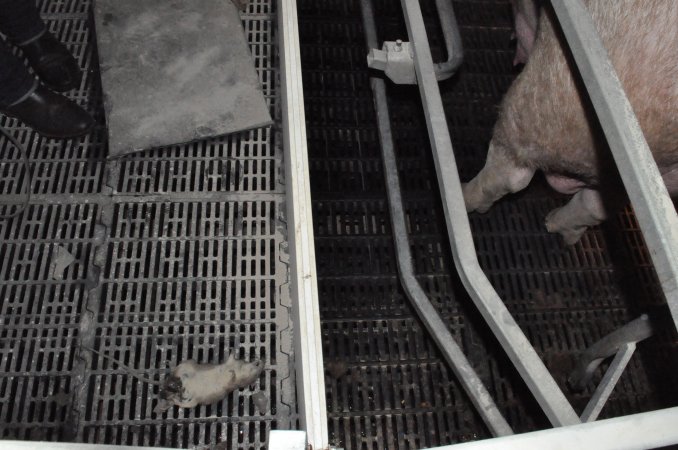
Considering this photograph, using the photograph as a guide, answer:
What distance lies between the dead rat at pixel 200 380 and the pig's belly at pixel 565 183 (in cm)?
103

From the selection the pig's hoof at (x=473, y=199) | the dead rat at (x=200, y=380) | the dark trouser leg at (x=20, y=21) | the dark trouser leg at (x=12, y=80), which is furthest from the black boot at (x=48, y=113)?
the pig's hoof at (x=473, y=199)

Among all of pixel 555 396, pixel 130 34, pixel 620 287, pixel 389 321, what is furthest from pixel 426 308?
pixel 130 34

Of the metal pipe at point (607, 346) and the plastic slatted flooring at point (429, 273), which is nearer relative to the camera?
the metal pipe at point (607, 346)

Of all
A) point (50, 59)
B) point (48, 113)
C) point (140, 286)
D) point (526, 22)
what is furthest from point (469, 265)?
point (50, 59)

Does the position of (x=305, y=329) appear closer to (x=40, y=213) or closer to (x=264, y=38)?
(x=40, y=213)

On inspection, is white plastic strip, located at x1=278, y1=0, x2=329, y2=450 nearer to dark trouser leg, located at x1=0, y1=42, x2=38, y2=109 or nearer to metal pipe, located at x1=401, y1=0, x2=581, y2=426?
metal pipe, located at x1=401, y1=0, x2=581, y2=426

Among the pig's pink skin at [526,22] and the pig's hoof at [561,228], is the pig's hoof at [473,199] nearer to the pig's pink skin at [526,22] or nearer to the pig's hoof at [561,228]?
the pig's hoof at [561,228]

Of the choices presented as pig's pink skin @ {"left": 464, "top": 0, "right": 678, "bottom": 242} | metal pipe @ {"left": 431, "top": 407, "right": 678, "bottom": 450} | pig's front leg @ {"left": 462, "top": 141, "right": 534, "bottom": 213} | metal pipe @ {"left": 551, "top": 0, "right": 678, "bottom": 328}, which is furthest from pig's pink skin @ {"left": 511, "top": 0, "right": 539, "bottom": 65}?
metal pipe @ {"left": 431, "top": 407, "right": 678, "bottom": 450}

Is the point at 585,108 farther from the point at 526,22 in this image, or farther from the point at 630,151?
the point at 526,22

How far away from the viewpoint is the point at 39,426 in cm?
129

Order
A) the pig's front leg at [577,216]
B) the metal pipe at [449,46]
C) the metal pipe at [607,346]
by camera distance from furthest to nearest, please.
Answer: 1. the pig's front leg at [577,216]
2. the metal pipe at [449,46]
3. the metal pipe at [607,346]

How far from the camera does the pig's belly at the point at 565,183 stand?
5.13 feet

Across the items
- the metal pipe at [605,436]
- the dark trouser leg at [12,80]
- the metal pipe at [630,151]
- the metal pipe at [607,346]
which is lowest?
the metal pipe at [605,436]

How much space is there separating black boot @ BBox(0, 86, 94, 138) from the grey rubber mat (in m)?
0.11
